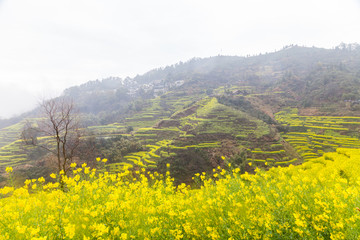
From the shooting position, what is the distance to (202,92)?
102m

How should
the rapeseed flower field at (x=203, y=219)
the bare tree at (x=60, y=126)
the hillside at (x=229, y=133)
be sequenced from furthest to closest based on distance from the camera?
the hillside at (x=229, y=133), the bare tree at (x=60, y=126), the rapeseed flower field at (x=203, y=219)

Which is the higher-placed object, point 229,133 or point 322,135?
point 229,133

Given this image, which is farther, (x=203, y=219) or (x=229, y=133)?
(x=229, y=133)

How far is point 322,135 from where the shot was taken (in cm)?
3638

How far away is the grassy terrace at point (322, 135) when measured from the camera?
101 ft

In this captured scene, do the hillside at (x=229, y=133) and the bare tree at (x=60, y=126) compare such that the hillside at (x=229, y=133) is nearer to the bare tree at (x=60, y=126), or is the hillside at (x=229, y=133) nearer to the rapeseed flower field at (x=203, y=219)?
the rapeseed flower field at (x=203, y=219)

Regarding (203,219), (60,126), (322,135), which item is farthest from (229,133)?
(203,219)

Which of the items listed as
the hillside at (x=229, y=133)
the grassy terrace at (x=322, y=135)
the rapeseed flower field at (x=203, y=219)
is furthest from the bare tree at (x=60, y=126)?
the grassy terrace at (x=322, y=135)

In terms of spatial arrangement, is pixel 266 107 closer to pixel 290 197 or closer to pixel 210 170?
pixel 210 170

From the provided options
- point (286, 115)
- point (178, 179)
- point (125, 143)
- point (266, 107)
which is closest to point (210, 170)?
point (178, 179)

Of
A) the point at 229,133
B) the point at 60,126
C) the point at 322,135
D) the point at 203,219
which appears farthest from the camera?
the point at 229,133

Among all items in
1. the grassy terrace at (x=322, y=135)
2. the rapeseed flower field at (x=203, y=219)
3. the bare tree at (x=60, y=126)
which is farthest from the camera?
the grassy terrace at (x=322, y=135)

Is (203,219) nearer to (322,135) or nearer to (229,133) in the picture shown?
(229,133)

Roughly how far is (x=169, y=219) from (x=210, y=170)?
2635cm
